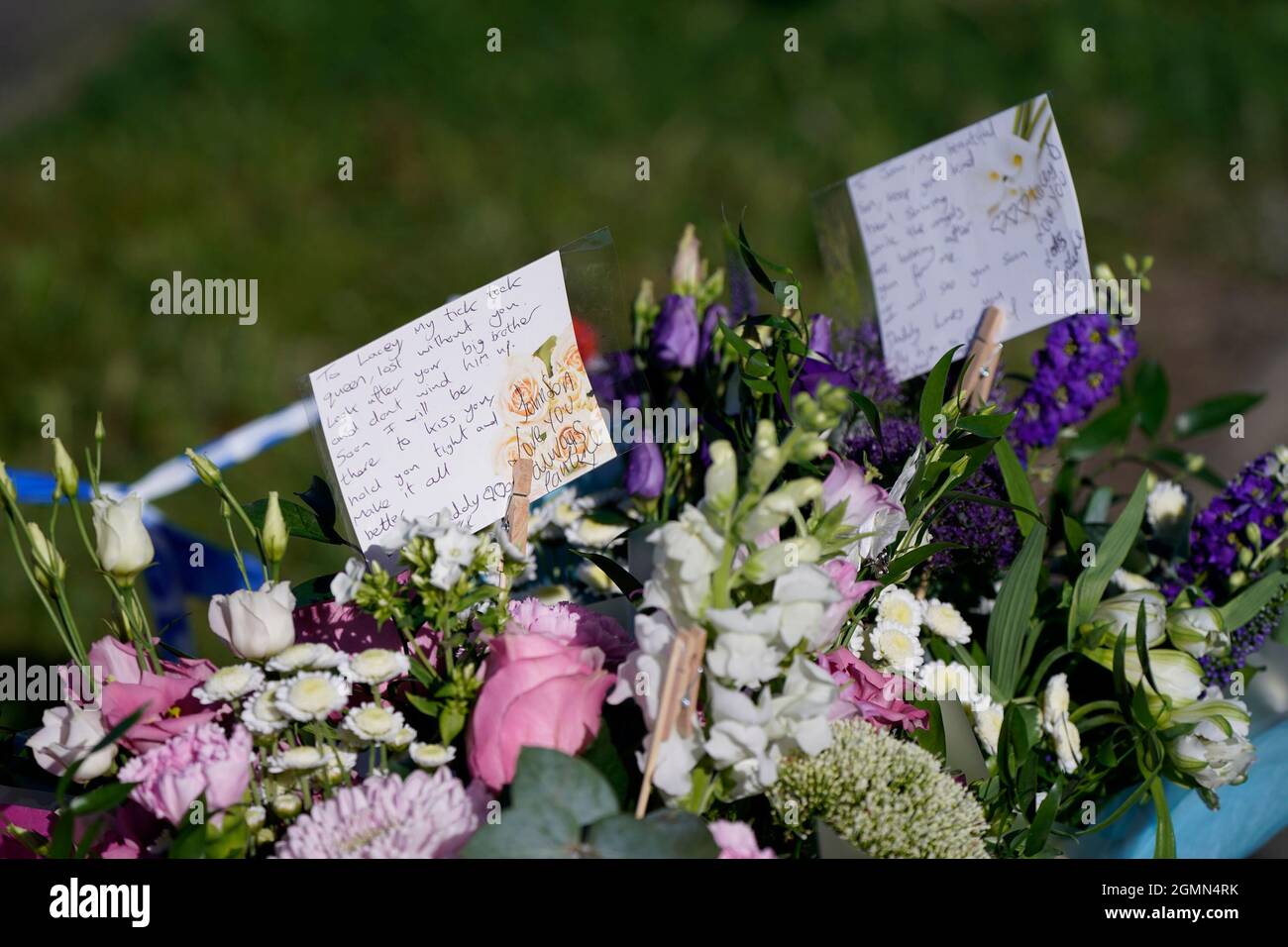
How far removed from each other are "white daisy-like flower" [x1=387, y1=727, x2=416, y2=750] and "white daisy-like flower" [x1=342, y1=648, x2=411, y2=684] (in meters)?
0.04

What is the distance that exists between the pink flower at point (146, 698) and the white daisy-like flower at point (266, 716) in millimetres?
49

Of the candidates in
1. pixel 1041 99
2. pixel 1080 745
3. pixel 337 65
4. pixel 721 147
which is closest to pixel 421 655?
pixel 1080 745

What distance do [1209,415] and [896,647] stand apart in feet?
2.28

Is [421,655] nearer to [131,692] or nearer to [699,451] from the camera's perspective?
[131,692]

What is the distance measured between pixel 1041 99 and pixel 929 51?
10.4 ft

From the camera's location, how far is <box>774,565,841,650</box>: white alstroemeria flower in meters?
0.67

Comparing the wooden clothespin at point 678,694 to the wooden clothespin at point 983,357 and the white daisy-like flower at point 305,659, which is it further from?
the wooden clothespin at point 983,357

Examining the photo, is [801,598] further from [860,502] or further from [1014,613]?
[1014,613]

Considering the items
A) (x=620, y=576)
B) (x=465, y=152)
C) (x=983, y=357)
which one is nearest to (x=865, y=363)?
(x=983, y=357)

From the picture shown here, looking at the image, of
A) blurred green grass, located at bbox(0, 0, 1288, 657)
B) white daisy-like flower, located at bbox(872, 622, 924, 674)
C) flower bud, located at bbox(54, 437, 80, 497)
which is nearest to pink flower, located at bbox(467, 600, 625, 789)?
white daisy-like flower, located at bbox(872, 622, 924, 674)

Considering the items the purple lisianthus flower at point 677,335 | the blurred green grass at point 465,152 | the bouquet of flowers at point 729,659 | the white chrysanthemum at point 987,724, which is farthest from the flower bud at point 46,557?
the blurred green grass at point 465,152

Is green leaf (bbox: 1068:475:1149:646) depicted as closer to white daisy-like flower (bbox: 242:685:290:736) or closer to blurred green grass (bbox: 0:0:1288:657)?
white daisy-like flower (bbox: 242:685:290:736)

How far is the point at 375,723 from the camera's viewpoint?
0.74 meters
